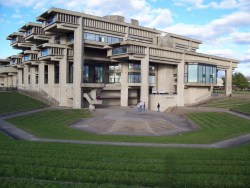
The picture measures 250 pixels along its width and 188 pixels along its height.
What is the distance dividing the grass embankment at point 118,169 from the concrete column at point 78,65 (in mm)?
37797

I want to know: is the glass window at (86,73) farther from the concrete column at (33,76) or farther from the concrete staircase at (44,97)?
the concrete column at (33,76)

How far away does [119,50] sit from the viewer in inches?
2226

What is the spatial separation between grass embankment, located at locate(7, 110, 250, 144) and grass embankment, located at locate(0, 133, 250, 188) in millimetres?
9489

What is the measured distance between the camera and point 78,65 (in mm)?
53562

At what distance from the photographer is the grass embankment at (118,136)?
24688 millimetres

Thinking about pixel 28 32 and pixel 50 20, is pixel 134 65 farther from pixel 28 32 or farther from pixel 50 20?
pixel 28 32

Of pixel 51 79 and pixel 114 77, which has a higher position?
pixel 114 77

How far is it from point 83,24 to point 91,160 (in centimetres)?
4498

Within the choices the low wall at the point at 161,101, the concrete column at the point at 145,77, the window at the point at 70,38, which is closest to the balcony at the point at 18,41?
the window at the point at 70,38

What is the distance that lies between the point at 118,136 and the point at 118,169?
1464cm

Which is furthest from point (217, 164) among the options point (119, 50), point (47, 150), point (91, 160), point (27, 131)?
point (119, 50)

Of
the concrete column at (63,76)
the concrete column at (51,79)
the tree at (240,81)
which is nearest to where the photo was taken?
the concrete column at (63,76)

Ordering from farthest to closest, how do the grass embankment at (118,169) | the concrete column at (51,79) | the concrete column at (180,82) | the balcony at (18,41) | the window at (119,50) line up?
1. the balcony at (18,41)
2. the concrete column at (180,82)
3. the concrete column at (51,79)
4. the window at (119,50)
5. the grass embankment at (118,169)

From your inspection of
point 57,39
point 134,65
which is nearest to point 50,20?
point 57,39
